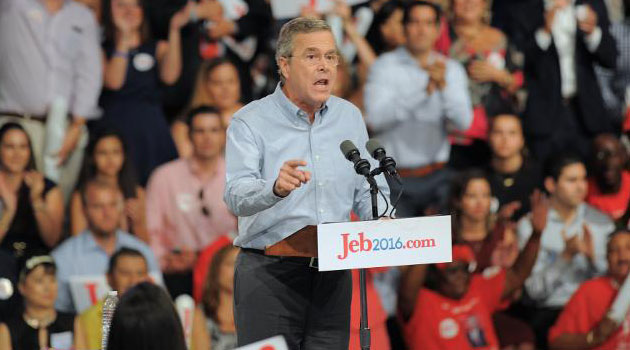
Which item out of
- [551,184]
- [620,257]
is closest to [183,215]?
[551,184]

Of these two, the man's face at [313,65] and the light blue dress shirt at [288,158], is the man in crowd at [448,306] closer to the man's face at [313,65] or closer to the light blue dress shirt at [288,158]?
the light blue dress shirt at [288,158]

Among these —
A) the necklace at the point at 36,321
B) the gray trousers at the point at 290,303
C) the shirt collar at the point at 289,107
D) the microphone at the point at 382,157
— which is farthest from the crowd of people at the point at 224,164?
the microphone at the point at 382,157

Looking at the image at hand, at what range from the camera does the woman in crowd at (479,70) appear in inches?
276

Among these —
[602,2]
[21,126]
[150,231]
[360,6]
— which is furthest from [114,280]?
[602,2]

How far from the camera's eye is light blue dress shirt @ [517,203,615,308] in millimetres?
6785

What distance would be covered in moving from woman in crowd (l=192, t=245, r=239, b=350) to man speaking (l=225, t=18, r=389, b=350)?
2.36m

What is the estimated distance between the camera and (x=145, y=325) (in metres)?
2.82

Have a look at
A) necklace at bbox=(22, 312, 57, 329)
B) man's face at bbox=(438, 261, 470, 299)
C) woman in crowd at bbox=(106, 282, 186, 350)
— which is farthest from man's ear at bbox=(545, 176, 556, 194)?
woman in crowd at bbox=(106, 282, 186, 350)

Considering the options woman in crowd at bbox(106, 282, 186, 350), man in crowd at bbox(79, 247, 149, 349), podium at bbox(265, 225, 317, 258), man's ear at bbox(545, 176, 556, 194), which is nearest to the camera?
woman in crowd at bbox(106, 282, 186, 350)

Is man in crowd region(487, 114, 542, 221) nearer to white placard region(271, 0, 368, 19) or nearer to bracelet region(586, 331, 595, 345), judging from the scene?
bracelet region(586, 331, 595, 345)

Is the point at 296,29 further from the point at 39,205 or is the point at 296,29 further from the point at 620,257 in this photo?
the point at 620,257

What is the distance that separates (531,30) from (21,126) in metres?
3.03

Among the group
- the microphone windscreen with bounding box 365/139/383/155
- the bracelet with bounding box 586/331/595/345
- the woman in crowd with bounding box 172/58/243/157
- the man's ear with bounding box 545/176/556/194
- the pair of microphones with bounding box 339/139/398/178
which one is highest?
the woman in crowd with bounding box 172/58/243/157

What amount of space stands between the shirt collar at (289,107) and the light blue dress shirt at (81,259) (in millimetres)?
2576
